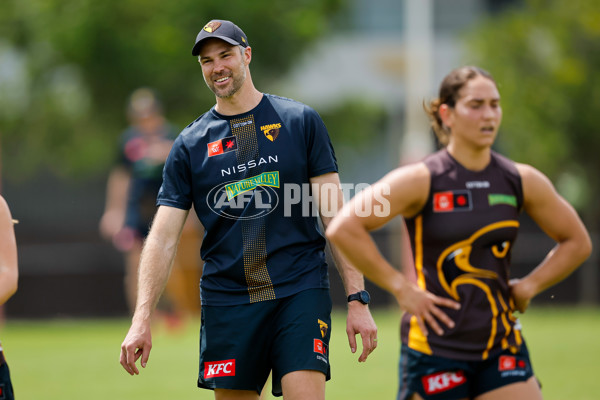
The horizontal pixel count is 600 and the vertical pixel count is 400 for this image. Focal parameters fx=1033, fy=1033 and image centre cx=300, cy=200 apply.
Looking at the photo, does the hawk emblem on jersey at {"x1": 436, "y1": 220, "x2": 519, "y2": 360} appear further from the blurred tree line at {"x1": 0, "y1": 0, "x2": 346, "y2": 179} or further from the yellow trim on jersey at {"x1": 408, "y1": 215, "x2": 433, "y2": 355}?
the blurred tree line at {"x1": 0, "y1": 0, "x2": 346, "y2": 179}

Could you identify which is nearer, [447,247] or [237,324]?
[447,247]

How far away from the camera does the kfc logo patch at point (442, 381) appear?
16.1ft

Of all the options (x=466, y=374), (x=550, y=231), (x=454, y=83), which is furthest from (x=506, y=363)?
(x=454, y=83)

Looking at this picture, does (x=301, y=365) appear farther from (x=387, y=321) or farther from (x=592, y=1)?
(x=592, y=1)

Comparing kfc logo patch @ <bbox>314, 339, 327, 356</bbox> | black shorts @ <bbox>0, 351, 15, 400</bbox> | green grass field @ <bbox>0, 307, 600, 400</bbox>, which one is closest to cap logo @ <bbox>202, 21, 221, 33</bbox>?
kfc logo patch @ <bbox>314, 339, 327, 356</bbox>

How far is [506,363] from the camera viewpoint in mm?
4895

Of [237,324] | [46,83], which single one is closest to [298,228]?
[237,324]

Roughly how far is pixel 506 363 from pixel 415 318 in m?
0.49

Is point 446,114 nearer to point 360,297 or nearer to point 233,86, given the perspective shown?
point 360,297

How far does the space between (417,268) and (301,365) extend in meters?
0.79

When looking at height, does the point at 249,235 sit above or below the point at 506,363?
above

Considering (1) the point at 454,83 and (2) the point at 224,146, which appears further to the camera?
(2) the point at 224,146

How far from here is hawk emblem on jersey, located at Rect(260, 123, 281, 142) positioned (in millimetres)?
5664

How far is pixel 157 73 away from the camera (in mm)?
20797
